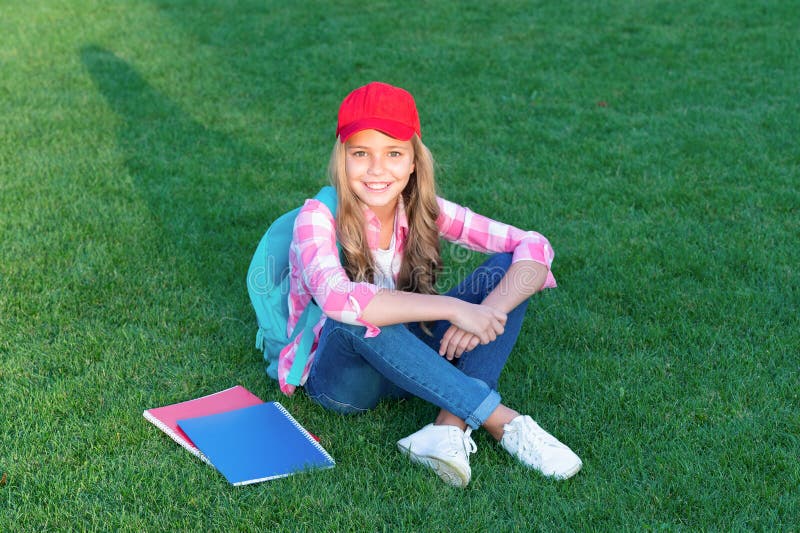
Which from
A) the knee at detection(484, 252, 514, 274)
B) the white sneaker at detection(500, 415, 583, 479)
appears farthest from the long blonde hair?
the white sneaker at detection(500, 415, 583, 479)

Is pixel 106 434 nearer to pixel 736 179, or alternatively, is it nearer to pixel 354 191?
pixel 354 191

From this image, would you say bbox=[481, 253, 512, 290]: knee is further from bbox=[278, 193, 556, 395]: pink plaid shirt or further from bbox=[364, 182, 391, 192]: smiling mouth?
bbox=[364, 182, 391, 192]: smiling mouth

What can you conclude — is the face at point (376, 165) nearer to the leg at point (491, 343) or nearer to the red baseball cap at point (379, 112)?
the red baseball cap at point (379, 112)

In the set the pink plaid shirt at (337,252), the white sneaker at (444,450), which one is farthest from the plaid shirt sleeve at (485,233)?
the white sneaker at (444,450)

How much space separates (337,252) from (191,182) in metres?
3.08

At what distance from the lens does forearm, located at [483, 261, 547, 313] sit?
11.2 feet

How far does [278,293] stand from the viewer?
3.71 m

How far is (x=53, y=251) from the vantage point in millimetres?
5062

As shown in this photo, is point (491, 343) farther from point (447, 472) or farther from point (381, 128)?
point (381, 128)

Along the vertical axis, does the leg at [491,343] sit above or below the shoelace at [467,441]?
above

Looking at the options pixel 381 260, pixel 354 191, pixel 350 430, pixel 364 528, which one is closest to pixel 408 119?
pixel 354 191

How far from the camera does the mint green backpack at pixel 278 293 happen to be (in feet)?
11.7

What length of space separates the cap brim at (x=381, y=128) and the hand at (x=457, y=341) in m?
0.72

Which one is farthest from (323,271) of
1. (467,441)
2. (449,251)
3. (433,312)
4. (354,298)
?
(449,251)
